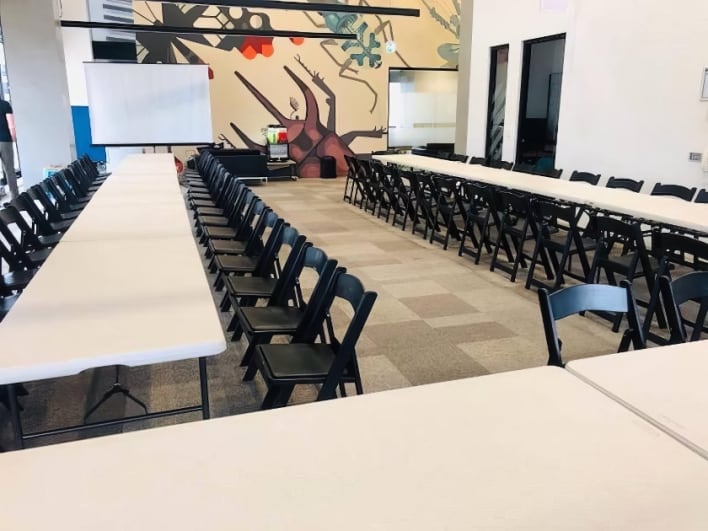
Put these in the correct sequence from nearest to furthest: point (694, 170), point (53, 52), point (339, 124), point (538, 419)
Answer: point (538, 419), point (694, 170), point (53, 52), point (339, 124)

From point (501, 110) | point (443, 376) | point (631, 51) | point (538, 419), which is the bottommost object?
point (443, 376)

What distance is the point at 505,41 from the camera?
9078 millimetres

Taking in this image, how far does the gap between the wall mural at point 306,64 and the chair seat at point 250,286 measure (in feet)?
32.1

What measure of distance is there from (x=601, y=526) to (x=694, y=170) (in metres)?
5.97

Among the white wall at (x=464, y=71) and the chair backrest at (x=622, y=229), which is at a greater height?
the white wall at (x=464, y=71)

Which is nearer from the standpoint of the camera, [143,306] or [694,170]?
[143,306]

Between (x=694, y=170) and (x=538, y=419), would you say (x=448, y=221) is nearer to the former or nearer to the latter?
(x=694, y=170)

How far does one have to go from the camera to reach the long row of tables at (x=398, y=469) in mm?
1130

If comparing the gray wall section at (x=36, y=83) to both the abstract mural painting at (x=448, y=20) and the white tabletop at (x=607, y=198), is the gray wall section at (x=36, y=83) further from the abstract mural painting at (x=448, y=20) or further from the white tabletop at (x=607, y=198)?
the abstract mural painting at (x=448, y=20)

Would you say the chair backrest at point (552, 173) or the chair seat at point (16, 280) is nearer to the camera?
the chair seat at point (16, 280)

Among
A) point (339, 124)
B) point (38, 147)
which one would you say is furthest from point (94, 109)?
point (339, 124)

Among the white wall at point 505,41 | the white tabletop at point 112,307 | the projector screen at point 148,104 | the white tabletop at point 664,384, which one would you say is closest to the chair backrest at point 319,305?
the white tabletop at point 112,307

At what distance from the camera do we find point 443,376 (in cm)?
338

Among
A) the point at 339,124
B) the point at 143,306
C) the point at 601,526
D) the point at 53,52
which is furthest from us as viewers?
the point at 339,124
